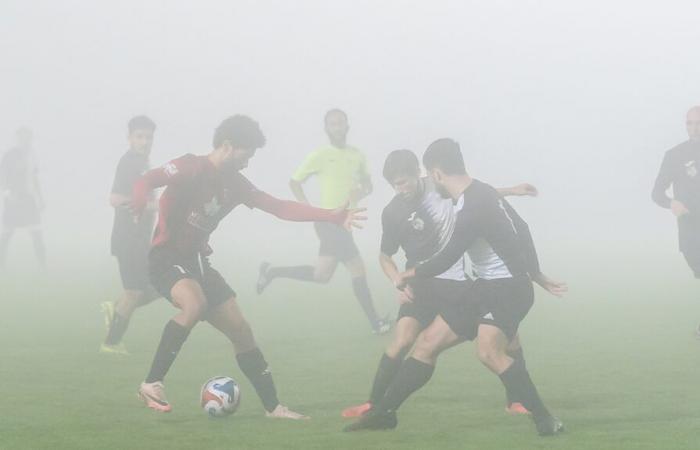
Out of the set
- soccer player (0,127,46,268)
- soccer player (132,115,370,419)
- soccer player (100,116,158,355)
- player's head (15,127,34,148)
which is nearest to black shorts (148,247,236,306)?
soccer player (132,115,370,419)

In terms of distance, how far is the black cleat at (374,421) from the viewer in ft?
25.8

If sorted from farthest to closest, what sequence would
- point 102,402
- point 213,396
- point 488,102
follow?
point 488,102, point 102,402, point 213,396

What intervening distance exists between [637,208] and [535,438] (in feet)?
133

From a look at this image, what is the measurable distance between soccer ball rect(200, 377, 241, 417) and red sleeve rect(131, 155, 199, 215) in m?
1.11

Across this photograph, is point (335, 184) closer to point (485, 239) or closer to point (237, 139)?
point (237, 139)

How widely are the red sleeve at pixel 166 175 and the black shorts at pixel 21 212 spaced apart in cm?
1337

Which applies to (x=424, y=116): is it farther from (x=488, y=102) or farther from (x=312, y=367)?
(x=312, y=367)

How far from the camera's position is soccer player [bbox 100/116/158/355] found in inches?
459

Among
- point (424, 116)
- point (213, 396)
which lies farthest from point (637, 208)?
point (213, 396)

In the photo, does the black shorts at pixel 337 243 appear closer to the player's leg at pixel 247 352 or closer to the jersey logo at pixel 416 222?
the jersey logo at pixel 416 222

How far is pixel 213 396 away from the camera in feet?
27.7

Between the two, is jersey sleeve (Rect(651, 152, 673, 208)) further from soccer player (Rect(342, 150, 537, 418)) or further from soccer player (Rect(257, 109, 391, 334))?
soccer player (Rect(342, 150, 537, 418))

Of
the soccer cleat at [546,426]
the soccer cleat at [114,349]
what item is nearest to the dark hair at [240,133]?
the soccer cleat at [546,426]

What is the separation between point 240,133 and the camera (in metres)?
8.50
